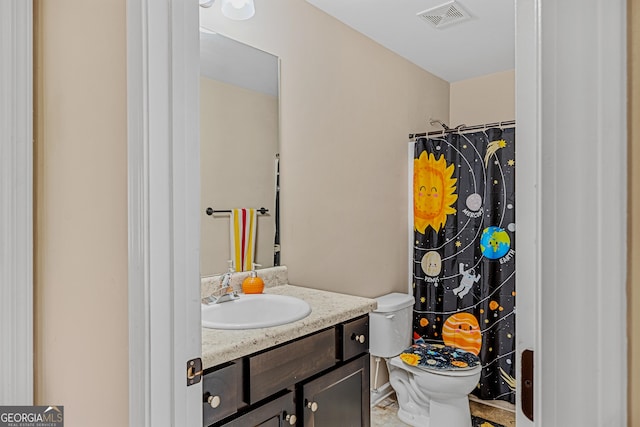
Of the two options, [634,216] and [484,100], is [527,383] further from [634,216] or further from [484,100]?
[484,100]

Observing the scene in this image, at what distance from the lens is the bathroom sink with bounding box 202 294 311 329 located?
168cm

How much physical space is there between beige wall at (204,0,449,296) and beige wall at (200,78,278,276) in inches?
3.6

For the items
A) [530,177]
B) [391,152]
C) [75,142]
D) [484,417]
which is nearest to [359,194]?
[391,152]

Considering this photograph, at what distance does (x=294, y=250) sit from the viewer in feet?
7.41

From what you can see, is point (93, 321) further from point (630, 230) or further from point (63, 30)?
point (630, 230)

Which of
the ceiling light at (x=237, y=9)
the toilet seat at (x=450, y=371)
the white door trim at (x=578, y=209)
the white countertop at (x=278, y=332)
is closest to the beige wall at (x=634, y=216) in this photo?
the white door trim at (x=578, y=209)

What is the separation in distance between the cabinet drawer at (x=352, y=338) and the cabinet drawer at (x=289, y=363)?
0.13ft

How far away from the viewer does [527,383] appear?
0.51 metres

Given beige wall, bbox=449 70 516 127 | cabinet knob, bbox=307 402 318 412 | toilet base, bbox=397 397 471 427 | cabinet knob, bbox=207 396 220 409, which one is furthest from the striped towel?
beige wall, bbox=449 70 516 127

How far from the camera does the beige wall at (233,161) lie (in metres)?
1.90

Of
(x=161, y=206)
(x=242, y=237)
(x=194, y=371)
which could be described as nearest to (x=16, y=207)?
(x=161, y=206)

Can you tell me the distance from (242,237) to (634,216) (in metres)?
1.77

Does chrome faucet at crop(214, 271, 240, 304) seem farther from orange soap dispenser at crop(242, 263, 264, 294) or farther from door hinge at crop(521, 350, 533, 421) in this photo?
door hinge at crop(521, 350, 533, 421)

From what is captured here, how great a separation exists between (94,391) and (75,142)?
59cm
